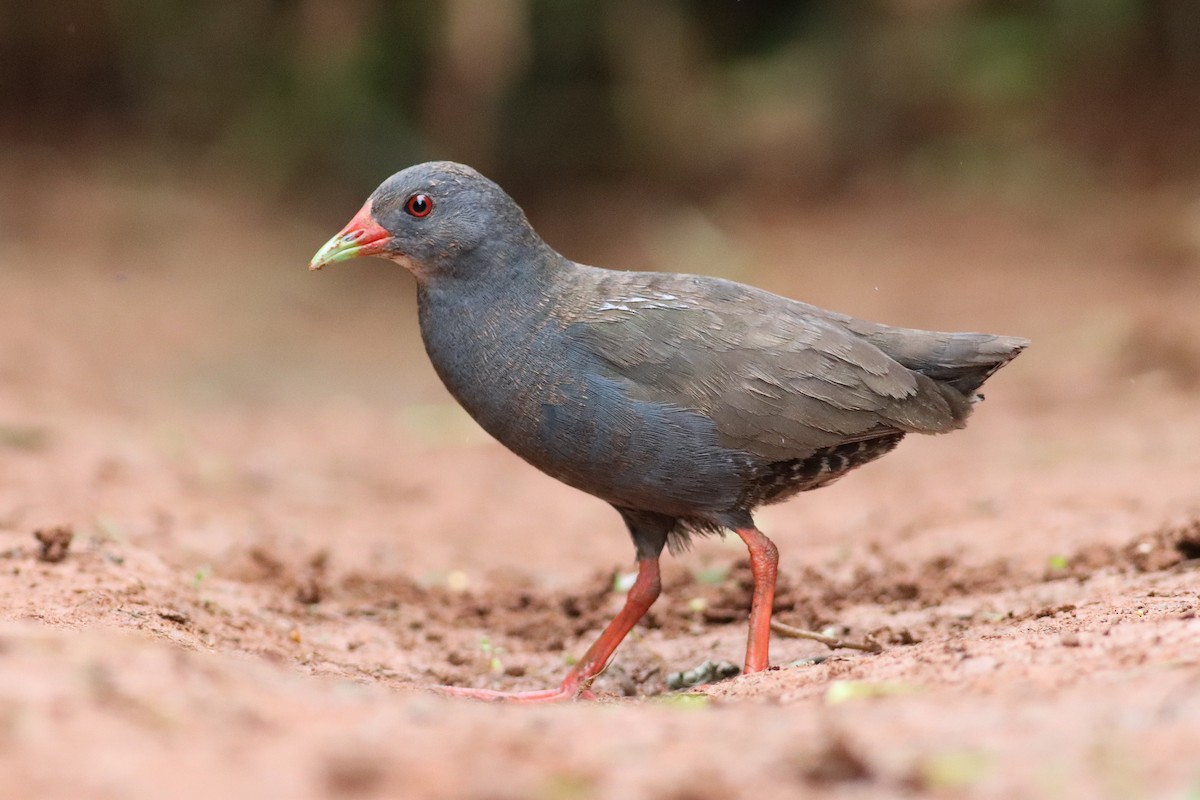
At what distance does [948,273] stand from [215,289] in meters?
7.00

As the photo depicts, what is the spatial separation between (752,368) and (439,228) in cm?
131

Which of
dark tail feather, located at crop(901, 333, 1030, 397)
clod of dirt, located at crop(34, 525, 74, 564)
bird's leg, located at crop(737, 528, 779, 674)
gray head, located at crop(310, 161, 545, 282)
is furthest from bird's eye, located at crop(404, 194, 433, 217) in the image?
dark tail feather, located at crop(901, 333, 1030, 397)

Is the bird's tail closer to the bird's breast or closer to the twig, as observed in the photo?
the bird's breast

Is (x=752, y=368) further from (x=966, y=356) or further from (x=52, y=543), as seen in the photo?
(x=52, y=543)

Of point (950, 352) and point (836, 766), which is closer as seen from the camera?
point (836, 766)

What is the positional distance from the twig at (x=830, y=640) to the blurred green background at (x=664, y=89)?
9.07 meters

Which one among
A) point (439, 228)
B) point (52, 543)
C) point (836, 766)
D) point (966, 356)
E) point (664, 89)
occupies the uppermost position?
point (664, 89)

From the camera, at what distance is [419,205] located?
17.4 ft

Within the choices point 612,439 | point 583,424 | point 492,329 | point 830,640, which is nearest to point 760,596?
point 830,640

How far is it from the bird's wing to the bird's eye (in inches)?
28.7

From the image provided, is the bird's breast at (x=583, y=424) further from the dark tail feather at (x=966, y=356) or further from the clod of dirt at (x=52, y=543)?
the clod of dirt at (x=52, y=543)

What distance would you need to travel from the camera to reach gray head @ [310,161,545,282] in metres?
5.25

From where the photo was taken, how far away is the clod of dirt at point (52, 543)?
17.2 ft

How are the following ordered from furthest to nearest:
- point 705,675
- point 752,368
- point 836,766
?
1. point 705,675
2. point 752,368
3. point 836,766
